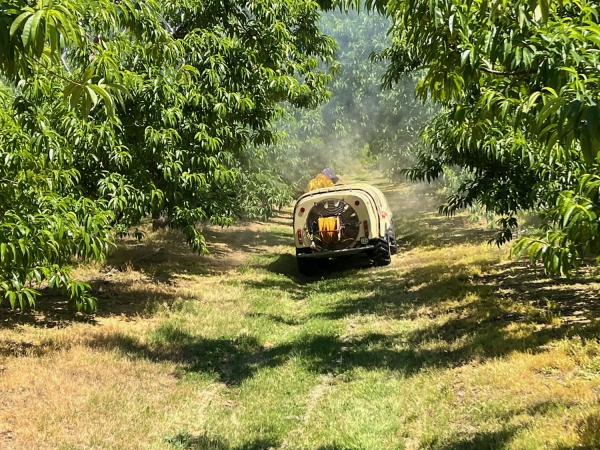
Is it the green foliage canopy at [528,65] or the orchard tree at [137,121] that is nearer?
the green foliage canopy at [528,65]

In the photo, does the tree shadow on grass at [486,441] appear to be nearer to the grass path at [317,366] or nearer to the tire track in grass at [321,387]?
the grass path at [317,366]

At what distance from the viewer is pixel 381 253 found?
1389 centimetres

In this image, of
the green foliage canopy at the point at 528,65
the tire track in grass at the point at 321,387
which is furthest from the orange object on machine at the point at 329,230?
the green foliage canopy at the point at 528,65

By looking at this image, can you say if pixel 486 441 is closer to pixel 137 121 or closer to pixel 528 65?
pixel 528 65

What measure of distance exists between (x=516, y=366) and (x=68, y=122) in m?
6.02

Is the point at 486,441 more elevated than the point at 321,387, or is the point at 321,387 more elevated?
the point at 486,441

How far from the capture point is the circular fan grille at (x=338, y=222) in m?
13.8

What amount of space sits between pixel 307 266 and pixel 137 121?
656 centimetres

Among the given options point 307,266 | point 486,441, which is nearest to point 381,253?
point 307,266

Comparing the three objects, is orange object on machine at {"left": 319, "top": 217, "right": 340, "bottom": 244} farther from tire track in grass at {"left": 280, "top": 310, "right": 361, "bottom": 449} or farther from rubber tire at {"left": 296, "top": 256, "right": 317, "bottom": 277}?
tire track in grass at {"left": 280, "top": 310, "right": 361, "bottom": 449}

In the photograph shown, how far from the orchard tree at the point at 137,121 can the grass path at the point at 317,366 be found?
40.5 inches

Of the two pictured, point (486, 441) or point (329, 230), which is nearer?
point (486, 441)

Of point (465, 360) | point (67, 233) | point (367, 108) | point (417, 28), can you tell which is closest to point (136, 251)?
point (67, 233)

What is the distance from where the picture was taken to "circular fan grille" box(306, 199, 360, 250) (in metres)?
13.8
